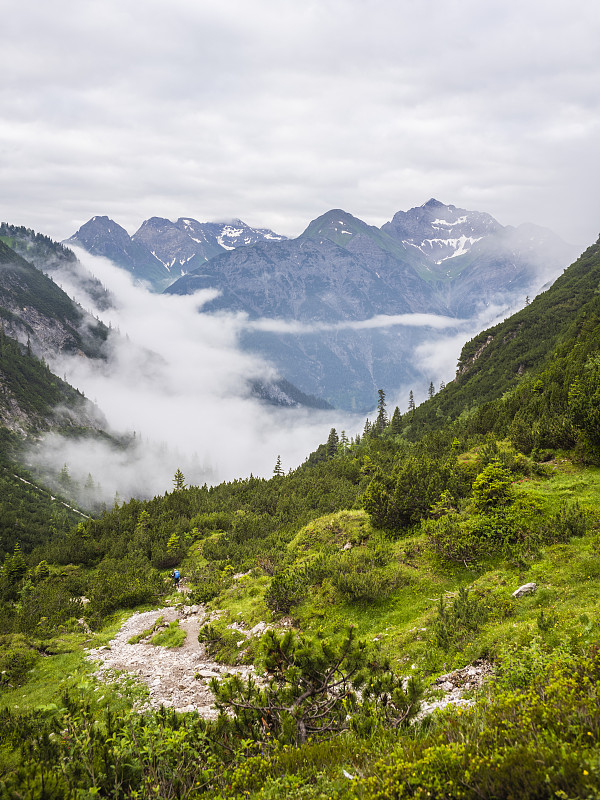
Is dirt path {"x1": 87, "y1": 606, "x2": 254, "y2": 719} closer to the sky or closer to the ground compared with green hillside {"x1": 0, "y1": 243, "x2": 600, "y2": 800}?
closer to the ground

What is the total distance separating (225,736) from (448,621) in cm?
623

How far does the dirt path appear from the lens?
38.1 feet

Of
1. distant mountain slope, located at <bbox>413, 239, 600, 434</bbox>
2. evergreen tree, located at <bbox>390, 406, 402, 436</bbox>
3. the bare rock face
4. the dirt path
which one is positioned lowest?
evergreen tree, located at <bbox>390, 406, 402, 436</bbox>

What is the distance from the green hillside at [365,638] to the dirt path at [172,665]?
0.42 m

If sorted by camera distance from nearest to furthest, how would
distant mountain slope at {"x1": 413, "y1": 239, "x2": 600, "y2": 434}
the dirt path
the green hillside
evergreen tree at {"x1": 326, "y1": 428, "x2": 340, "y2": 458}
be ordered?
1. the green hillside
2. the dirt path
3. distant mountain slope at {"x1": 413, "y1": 239, "x2": 600, "y2": 434}
4. evergreen tree at {"x1": 326, "y1": 428, "x2": 340, "y2": 458}

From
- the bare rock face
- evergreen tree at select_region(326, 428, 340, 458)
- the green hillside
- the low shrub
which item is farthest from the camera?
evergreen tree at select_region(326, 428, 340, 458)

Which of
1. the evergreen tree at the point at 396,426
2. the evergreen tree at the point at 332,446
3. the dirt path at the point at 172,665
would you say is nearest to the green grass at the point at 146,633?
the dirt path at the point at 172,665

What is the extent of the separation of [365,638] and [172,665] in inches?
364

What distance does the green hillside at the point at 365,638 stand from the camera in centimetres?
533

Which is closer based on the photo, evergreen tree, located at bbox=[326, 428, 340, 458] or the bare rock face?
the bare rock face

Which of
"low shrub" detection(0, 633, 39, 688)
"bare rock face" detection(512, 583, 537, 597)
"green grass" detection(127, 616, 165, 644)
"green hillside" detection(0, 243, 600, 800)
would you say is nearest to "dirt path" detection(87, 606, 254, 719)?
"green grass" detection(127, 616, 165, 644)

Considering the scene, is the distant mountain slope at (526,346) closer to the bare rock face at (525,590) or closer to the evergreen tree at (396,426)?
the evergreen tree at (396,426)

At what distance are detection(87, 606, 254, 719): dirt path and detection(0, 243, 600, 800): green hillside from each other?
1.38 feet

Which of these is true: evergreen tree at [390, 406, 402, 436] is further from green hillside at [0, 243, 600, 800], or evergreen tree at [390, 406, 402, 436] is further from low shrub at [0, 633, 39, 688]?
low shrub at [0, 633, 39, 688]
